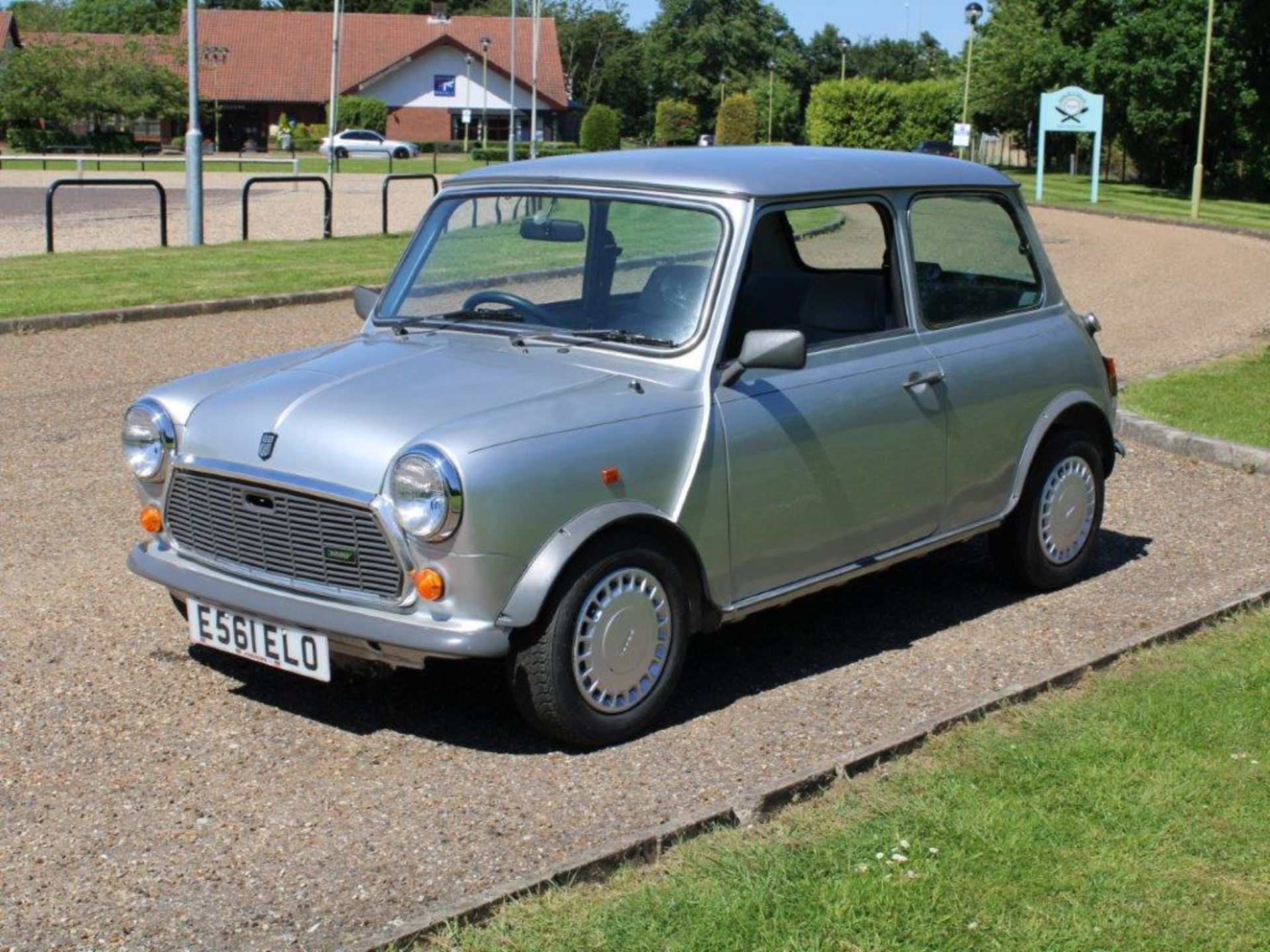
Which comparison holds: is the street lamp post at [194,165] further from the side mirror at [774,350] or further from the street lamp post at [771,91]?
the street lamp post at [771,91]

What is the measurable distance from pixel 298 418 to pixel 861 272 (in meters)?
2.42

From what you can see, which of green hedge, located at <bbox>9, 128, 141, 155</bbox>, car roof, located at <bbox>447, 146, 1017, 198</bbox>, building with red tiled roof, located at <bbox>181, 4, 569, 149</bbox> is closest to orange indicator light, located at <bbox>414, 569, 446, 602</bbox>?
car roof, located at <bbox>447, 146, 1017, 198</bbox>

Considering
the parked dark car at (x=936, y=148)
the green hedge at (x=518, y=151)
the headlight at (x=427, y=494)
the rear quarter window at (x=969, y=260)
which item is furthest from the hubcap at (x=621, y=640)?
the green hedge at (x=518, y=151)

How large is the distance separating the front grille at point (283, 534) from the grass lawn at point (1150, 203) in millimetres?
29451

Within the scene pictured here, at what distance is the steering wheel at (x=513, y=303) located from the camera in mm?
5906

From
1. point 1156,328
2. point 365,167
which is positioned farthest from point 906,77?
point 1156,328

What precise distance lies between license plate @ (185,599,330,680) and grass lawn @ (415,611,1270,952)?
50.3 inches

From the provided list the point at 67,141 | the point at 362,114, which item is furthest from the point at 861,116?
the point at 67,141

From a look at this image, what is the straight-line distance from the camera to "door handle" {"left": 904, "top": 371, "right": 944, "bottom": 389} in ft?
20.2

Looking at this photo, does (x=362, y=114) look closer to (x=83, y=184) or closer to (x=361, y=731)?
(x=83, y=184)

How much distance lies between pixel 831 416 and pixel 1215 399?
698cm

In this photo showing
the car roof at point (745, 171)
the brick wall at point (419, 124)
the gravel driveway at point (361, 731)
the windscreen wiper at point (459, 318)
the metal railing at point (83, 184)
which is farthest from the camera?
the brick wall at point (419, 124)

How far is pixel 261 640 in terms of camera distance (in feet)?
16.9

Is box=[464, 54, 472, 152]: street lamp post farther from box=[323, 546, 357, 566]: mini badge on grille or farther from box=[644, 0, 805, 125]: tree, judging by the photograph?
box=[323, 546, 357, 566]: mini badge on grille
